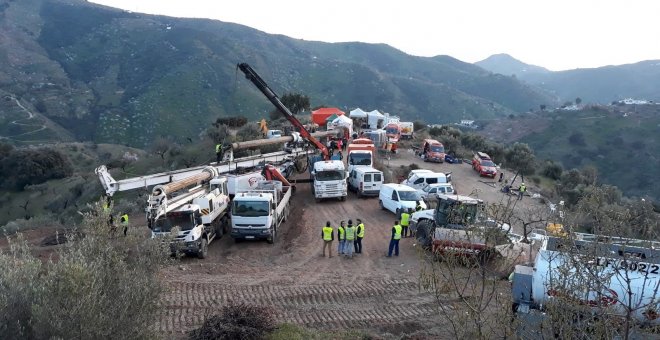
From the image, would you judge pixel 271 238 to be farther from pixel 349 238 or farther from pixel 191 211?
pixel 191 211

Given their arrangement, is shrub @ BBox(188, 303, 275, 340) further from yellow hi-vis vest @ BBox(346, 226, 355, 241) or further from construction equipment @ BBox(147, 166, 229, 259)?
yellow hi-vis vest @ BBox(346, 226, 355, 241)

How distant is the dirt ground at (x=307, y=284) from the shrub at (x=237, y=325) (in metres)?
1.14

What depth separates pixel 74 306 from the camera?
6.60 meters

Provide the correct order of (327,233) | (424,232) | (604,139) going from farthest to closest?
(604,139) < (424,232) < (327,233)

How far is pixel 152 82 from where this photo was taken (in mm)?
106438

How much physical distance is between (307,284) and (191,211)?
5716 mm

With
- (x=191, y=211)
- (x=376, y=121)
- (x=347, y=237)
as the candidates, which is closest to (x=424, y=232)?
(x=347, y=237)

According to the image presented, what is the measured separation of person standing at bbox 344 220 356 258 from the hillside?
6165cm

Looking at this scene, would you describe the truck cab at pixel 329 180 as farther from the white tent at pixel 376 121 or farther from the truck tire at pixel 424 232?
the white tent at pixel 376 121

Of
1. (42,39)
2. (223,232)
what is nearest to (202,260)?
(223,232)

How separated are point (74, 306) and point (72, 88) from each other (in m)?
117

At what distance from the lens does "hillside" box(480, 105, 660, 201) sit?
241 ft

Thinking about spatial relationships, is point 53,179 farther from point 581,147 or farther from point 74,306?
point 581,147

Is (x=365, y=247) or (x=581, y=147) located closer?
(x=365, y=247)
